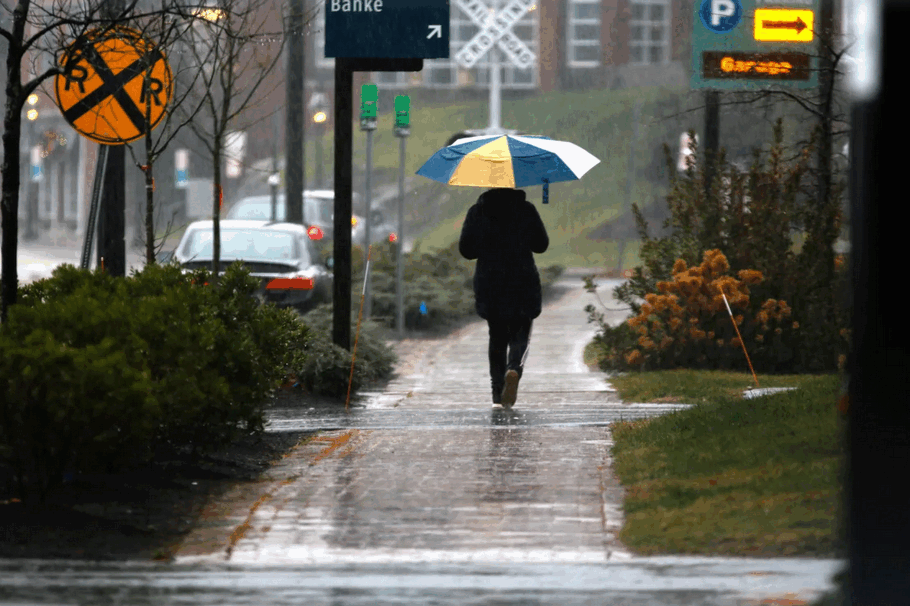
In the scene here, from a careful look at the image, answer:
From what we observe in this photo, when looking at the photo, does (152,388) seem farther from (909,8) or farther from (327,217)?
(327,217)

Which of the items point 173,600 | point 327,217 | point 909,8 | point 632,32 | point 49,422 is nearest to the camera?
point 909,8

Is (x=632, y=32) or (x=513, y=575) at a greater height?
(x=632, y=32)

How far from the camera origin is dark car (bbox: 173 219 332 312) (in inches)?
678

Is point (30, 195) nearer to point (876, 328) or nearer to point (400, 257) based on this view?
point (400, 257)

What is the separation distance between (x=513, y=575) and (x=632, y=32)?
57.6 meters

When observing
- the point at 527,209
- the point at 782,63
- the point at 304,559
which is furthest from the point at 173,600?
the point at 782,63

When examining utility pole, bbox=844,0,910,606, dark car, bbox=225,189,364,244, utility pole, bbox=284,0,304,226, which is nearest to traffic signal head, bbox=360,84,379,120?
utility pole, bbox=284,0,304,226

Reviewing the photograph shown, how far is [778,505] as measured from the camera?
650 centimetres

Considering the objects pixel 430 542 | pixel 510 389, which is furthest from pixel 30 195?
pixel 430 542

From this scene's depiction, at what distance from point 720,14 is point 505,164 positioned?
492cm

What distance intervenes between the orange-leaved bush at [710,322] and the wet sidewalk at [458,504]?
7.49 feet

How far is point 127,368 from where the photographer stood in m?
6.54

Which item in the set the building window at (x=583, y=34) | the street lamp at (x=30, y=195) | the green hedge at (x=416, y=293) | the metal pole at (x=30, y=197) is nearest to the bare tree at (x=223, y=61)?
the green hedge at (x=416, y=293)

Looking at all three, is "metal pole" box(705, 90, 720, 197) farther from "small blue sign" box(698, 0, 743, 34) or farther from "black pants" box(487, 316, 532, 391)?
"black pants" box(487, 316, 532, 391)
